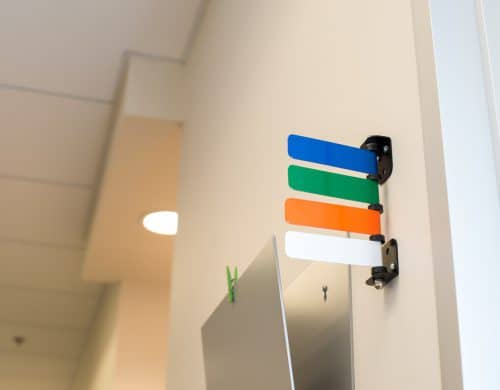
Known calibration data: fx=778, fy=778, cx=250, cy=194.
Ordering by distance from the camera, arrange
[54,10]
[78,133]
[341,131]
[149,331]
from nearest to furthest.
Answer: [341,131] < [54,10] < [78,133] < [149,331]

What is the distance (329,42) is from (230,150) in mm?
521

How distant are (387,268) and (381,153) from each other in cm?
13

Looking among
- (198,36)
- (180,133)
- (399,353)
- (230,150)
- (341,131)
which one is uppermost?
(198,36)

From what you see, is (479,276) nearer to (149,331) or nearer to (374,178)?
(374,178)

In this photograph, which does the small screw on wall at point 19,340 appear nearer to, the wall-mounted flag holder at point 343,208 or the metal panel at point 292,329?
the metal panel at point 292,329

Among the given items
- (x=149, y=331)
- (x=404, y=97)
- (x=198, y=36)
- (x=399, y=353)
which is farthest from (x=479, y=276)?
(x=149, y=331)

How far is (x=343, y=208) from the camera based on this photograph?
788 mm

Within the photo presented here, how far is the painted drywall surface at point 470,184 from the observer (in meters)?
0.64

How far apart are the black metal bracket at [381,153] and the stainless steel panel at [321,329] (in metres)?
0.13

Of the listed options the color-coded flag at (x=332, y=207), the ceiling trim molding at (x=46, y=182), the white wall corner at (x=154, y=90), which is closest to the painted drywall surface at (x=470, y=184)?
the color-coded flag at (x=332, y=207)

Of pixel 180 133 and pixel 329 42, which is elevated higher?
pixel 180 133

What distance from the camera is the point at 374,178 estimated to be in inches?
32.7

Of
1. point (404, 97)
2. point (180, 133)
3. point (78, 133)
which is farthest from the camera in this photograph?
point (78, 133)

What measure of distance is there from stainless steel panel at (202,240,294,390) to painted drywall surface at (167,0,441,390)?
0.09 metres
